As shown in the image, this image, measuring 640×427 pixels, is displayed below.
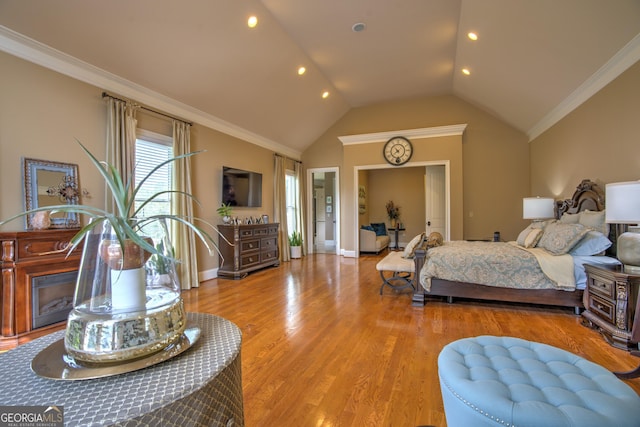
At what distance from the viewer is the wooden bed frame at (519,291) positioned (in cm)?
332

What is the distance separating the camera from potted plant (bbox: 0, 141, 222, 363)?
0.90m

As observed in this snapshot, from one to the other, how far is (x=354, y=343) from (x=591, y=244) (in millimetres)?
2889

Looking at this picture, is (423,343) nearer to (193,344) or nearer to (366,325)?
(366,325)

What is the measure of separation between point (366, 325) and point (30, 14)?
4.37m

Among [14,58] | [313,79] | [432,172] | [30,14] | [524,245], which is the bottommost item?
[524,245]

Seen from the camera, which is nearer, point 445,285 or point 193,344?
point 193,344

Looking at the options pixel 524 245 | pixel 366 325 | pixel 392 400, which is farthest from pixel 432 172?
pixel 392 400

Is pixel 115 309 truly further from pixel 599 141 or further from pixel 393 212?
pixel 393 212

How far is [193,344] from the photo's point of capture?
3.35 feet

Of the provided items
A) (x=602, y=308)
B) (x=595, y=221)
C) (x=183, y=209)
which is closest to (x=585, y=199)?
(x=595, y=221)

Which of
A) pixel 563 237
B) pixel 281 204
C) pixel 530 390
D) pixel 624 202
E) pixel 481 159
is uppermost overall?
pixel 481 159

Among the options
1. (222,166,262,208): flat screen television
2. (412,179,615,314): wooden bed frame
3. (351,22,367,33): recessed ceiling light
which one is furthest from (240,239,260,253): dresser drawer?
(351,22,367,33): recessed ceiling light

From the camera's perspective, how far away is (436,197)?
7.38 meters

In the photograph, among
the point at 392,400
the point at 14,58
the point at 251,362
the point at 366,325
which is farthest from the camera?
the point at 366,325
